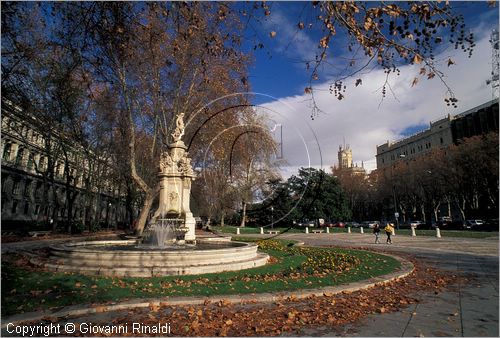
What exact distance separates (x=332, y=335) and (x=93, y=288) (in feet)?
18.5

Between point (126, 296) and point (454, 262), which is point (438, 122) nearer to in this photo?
point (454, 262)

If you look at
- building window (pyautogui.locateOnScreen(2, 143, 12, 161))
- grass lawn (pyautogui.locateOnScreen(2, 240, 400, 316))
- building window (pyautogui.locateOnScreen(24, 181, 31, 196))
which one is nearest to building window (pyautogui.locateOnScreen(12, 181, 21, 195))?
building window (pyautogui.locateOnScreen(24, 181, 31, 196))

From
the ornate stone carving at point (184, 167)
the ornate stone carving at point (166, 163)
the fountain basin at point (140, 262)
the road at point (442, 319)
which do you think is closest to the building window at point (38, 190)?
the ornate stone carving at point (166, 163)

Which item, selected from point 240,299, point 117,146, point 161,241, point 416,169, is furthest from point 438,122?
point 240,299

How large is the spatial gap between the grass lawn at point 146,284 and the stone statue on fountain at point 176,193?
682 cm

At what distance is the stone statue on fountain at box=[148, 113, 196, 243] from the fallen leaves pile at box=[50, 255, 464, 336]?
10.8 meters

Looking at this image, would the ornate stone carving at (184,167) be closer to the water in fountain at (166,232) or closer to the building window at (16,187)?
the water in fountain at (166,232)

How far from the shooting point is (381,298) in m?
7.68

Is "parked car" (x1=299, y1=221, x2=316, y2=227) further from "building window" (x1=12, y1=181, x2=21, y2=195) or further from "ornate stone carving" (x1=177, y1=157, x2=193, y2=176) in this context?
"ornate stone carving" (x1=177, y1=157, x2=193, y2=176)

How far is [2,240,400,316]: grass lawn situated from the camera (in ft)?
24.3

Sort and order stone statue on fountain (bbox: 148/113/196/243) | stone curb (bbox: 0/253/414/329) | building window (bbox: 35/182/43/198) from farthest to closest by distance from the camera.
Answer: building window (bbox: 35/182/43/198), stone statue on fountain (bbox: 148/113/196/243), stone curb (bbox: 0/253/414/329)

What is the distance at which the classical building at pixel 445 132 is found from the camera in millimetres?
60062

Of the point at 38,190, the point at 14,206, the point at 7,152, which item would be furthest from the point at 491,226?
the point at 38,190

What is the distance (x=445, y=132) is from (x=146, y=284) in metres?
83.8
